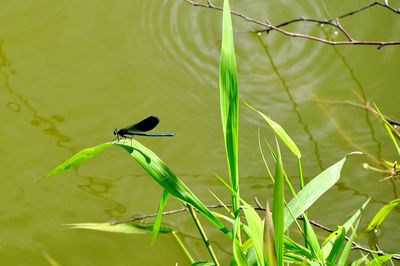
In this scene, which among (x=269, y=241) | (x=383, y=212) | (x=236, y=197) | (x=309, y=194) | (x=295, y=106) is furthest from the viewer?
(x=295, y=106)

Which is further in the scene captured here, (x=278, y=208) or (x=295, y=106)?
(x=295, y=106)

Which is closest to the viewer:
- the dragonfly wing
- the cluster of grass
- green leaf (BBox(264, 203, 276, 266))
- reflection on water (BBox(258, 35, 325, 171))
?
green leaf (BBox(264, 203, 276, 266))

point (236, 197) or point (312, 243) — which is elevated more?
point (236, 197)

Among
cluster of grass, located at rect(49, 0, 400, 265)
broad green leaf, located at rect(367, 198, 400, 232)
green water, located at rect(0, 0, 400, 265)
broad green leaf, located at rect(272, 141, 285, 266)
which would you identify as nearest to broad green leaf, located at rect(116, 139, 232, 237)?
cluster of grass, located at rect(49, 0, 400, 265)

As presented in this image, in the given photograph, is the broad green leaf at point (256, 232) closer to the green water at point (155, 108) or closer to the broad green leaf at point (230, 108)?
the broad green leaf at point (230, 108)

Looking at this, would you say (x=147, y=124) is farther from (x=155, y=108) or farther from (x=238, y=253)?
(x=155, y=108)

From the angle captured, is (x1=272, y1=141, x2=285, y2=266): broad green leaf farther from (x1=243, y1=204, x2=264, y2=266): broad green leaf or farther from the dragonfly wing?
the dragonfly wing

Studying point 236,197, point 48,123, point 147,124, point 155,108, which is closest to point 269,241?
point 236,197

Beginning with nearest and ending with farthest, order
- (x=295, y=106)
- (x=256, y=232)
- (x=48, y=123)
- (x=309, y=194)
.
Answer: (x=256, y=232) → (x=309, y=194) → (x=48, y=123) → (x=295, y=106)
